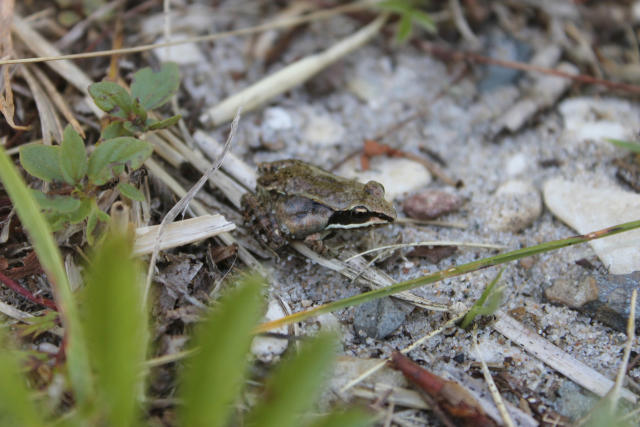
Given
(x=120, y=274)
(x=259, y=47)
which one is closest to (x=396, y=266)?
(x=120, y=274)

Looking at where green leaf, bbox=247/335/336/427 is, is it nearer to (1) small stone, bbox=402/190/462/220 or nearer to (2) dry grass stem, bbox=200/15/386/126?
(1) small stone, bbox=402/190/462/220

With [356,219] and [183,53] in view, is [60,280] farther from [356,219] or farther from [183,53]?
[183,53]

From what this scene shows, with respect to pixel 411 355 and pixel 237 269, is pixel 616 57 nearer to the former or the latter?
pixel 411 355

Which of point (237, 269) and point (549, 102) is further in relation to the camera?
point (549, 102)

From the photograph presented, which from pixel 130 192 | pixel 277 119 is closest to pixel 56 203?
pixel 130 192

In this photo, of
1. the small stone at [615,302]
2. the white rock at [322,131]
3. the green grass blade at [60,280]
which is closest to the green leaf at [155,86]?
the green grass blade at [60,280]

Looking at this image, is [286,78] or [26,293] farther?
[286,78]
